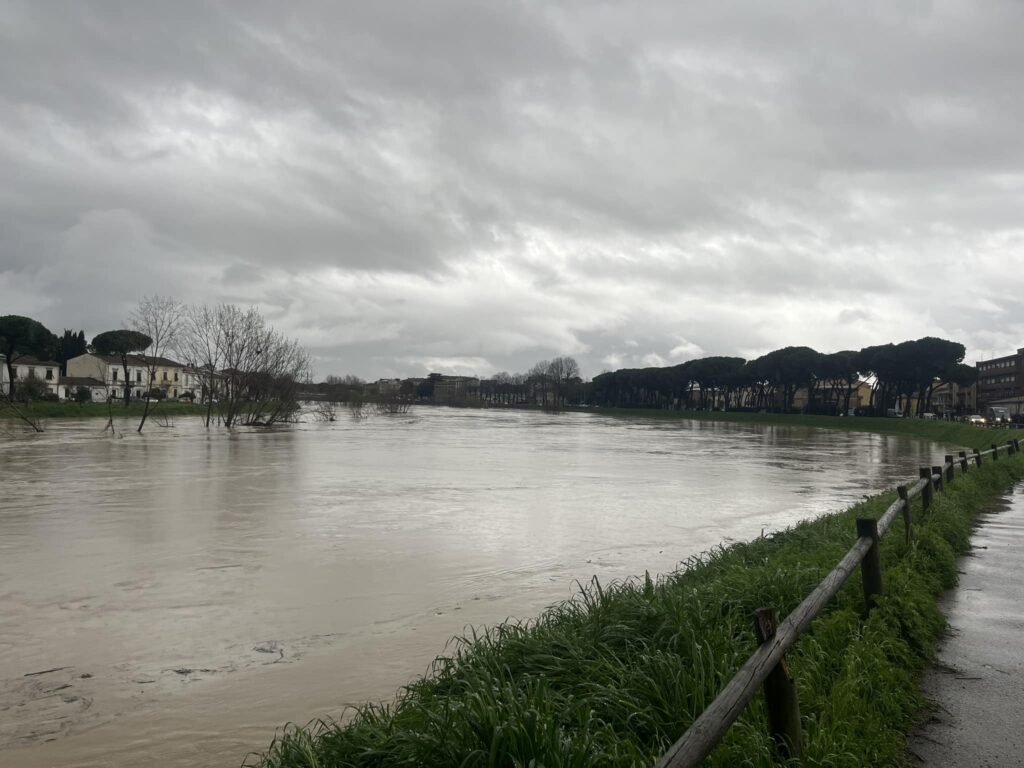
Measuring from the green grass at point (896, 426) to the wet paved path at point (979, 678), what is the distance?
32640 mm

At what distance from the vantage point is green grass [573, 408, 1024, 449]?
44.7 m

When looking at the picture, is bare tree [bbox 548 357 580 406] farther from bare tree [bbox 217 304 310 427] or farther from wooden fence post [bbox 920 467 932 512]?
wooden fence post [bbox 920 467 932 512]

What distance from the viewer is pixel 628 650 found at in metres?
5.39

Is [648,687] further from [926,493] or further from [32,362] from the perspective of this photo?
[32,362]

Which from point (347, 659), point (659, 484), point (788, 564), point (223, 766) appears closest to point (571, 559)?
point (788, 564)

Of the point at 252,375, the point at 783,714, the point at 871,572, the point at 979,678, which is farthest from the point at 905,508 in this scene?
the point at 252,375

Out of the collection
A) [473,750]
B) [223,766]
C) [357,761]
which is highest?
[473,750]

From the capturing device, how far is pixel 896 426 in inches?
2611

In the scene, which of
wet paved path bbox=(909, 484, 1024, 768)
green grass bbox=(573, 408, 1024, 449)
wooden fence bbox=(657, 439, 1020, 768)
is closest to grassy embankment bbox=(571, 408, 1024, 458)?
green grass bbox=(573, 408, 1024, 449)

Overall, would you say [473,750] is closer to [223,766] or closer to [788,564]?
[223,766]

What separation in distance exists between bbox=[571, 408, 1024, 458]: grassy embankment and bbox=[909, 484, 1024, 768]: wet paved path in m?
32.3

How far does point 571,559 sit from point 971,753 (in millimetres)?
7773

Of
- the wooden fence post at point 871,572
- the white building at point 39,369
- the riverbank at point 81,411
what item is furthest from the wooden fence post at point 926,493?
the white building at point 39,369

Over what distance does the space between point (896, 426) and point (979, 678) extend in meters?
67.9
